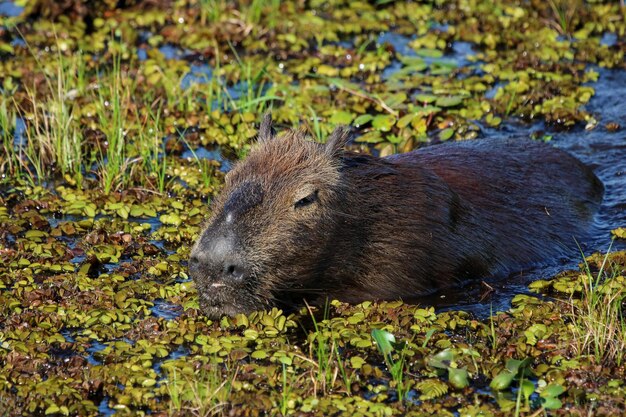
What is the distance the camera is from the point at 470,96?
34.4 feet

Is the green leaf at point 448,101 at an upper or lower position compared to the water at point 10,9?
lower

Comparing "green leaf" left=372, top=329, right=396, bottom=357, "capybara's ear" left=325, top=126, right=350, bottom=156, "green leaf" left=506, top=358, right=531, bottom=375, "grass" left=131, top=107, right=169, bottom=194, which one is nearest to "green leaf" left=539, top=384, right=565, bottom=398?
"green leaf" left=506, top=358, right=531, bottom=375

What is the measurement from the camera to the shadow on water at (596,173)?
7141 mm

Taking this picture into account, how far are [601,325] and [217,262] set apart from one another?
233 cm

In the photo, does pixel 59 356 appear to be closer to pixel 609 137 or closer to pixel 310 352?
pixel 310 352

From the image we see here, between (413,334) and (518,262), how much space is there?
58.9 inches

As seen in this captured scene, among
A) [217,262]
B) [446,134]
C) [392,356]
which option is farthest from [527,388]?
[446,134]

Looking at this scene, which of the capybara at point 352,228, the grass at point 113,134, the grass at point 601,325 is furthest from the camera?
the grass at point 113,134

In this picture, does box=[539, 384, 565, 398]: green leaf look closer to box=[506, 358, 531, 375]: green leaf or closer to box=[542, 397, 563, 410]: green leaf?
box=[542, 397, 563, 410]: green leaf

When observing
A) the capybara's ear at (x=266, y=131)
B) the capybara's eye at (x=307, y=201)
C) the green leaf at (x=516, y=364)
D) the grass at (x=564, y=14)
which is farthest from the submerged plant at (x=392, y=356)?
the grass at (x=564, y=14)

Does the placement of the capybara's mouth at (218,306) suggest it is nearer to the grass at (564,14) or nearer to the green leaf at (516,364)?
the green leaf at (516,364)

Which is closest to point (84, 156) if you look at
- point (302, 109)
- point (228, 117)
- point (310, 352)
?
point (228, 117)

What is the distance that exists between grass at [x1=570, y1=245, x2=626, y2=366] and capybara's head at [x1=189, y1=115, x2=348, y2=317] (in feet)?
5.52

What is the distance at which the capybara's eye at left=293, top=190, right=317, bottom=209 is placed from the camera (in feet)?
21.8
